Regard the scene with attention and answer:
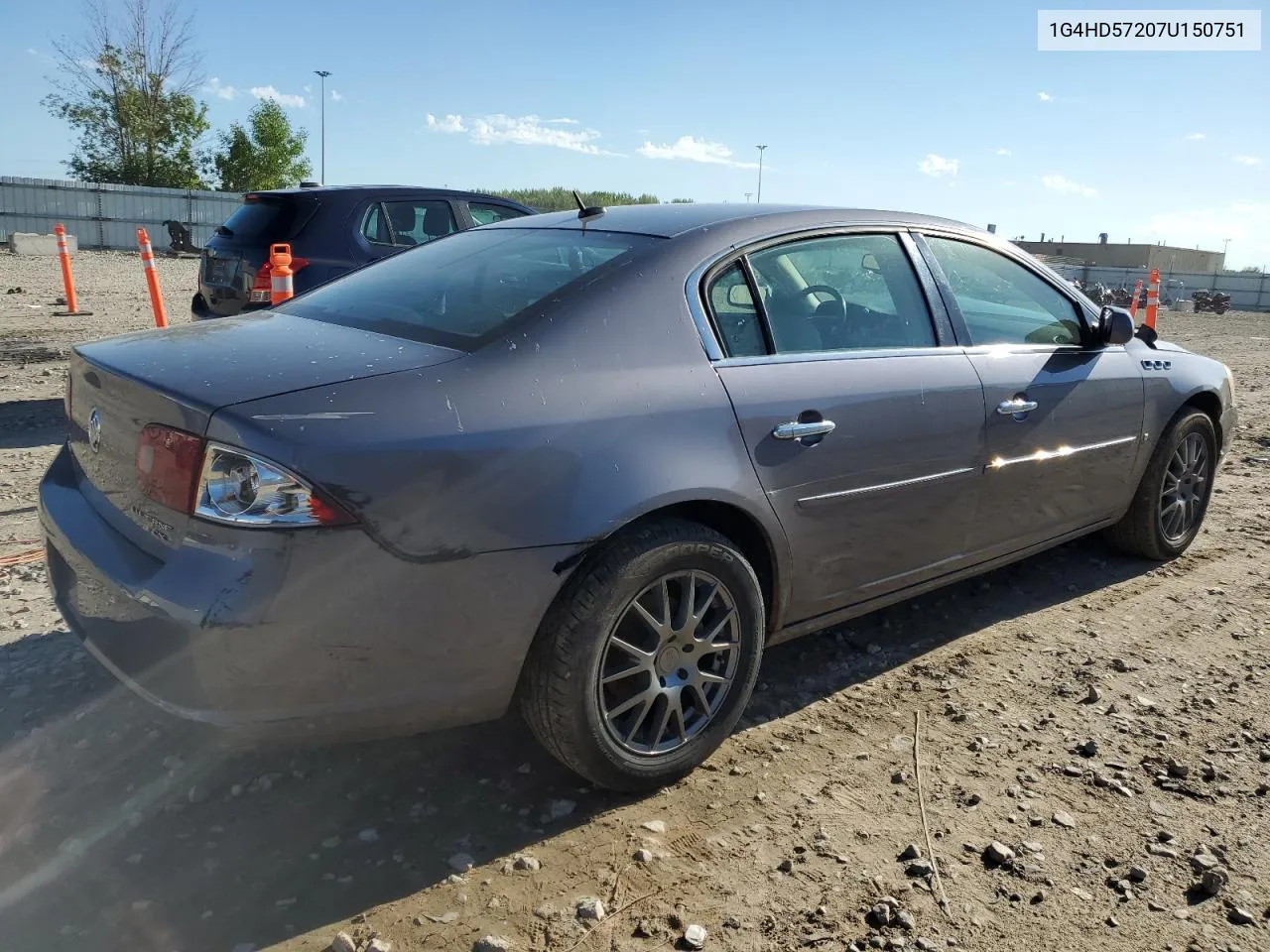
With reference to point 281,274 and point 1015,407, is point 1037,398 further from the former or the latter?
point 281,274

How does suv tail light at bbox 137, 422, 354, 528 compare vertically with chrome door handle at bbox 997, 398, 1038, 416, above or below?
below

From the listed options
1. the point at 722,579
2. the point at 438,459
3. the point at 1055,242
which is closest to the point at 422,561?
the point at 438,459

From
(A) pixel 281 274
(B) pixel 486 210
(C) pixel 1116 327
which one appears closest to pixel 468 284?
(C) pixel 1116 327

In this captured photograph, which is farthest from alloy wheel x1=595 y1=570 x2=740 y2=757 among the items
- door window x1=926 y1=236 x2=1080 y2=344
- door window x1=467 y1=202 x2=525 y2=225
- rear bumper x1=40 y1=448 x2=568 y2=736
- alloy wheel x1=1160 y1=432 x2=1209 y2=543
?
door window x1=467 y1=202 x2=525 y2=225

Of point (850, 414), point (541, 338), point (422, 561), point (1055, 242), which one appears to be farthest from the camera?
point (1055, 242)

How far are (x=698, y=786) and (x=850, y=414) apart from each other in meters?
1.20

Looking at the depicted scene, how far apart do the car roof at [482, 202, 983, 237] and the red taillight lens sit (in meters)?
1.51

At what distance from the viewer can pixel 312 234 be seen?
7391mm

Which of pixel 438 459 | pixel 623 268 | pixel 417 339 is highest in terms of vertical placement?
pixel 623 268

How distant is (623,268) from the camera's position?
2863 millimetres

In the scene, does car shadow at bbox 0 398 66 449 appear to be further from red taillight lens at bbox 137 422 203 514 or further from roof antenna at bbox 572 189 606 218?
red taillight lens at bbox 137 422 203 514

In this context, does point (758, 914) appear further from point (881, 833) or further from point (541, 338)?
point (541, 338)

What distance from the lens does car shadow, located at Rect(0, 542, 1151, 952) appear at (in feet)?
7.52

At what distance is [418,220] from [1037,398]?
18.0ft
